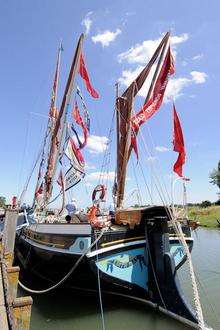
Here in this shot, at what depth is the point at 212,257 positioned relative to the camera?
27.2 m

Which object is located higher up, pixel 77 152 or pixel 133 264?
pixel 77 152

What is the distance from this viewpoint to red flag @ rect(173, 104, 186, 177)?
14797 millimetres

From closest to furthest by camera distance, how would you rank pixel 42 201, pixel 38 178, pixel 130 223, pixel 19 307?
pixel 19 307 → pixel 130 223 → pixel 42 201 → pixel 38 178

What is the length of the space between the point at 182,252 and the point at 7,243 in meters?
7.22

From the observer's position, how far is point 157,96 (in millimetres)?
20531

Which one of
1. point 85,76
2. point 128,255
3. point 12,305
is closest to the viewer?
point 12,305

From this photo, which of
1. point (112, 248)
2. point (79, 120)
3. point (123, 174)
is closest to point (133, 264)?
point (112, 248)

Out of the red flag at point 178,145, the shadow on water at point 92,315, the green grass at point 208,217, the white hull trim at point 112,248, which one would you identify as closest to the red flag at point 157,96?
the red flag at point 178,145

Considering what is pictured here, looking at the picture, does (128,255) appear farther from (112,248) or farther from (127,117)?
(127,117)

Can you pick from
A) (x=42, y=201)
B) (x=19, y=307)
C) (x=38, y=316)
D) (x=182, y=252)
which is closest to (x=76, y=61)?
(x=42, y=201)

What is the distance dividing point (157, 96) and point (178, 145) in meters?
6.27

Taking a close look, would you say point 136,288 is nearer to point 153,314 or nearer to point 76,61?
point 153,314

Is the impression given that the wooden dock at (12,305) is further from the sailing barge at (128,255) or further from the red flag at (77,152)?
the red flag at (77,152)

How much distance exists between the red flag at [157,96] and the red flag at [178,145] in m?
4.49
